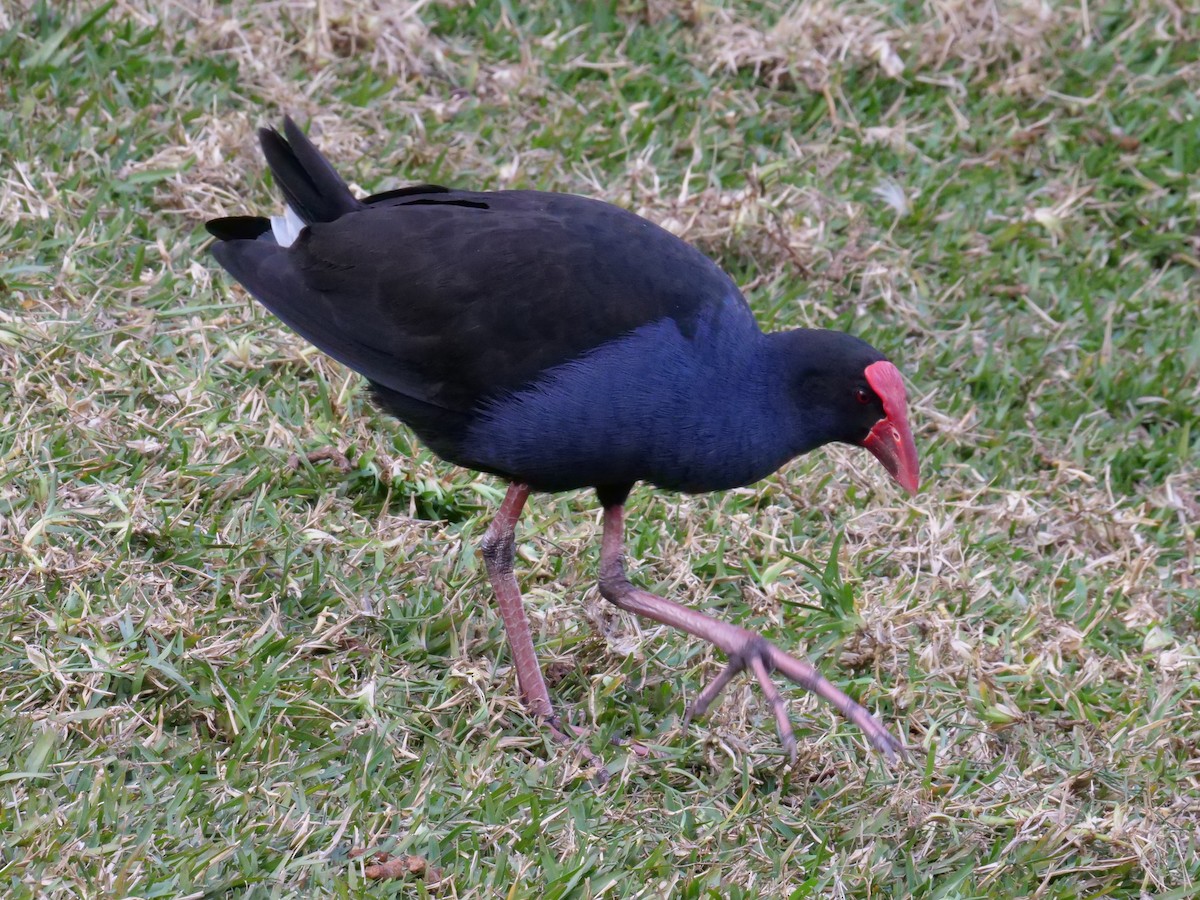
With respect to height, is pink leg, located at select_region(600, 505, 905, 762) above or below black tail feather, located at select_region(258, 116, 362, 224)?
below

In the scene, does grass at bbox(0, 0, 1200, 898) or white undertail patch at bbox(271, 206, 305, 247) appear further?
white undertail patch at bbox(271, 206, 305, 247)

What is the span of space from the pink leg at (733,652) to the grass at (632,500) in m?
0.12

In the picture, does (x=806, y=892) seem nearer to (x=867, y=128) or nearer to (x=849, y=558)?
(x=849, y=558)

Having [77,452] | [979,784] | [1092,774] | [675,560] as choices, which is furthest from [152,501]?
[1092,774]

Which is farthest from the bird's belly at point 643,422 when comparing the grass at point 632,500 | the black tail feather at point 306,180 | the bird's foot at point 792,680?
the black tail feather at point 306,180

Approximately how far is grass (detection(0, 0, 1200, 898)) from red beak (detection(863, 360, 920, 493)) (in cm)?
48

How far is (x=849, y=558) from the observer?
4.14 metres

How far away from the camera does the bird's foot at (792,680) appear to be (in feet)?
10.8

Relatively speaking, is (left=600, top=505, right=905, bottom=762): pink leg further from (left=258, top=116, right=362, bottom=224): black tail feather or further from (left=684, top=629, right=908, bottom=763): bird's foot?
(left=258, top=116, right=362, bottom=224): black tail feather

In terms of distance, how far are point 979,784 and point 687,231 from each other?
232 cm

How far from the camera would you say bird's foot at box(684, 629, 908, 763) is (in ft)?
10.8

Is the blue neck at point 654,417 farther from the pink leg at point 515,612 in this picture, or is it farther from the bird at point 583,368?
the pink leg at point 515,612

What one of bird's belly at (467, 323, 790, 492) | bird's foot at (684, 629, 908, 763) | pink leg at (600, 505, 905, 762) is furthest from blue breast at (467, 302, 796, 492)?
bird's foot at (684, 629, 908, 763)

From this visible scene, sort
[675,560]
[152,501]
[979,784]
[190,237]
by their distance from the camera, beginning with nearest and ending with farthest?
[979,784] → [152,501] → [675,560] → [190,237]
